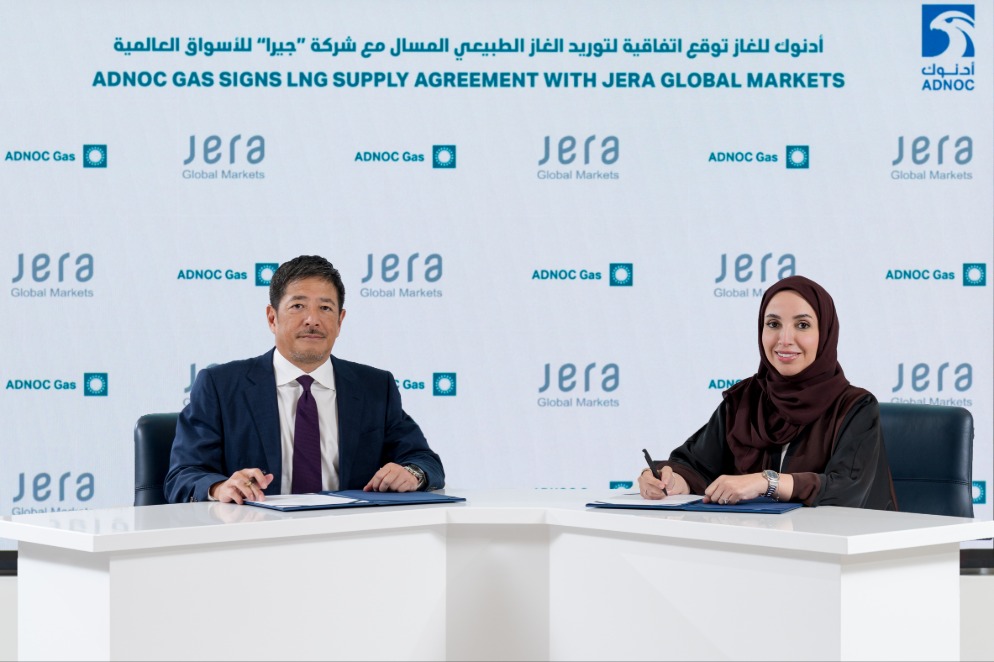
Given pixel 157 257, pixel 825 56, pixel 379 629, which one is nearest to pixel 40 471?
pixel 157 257

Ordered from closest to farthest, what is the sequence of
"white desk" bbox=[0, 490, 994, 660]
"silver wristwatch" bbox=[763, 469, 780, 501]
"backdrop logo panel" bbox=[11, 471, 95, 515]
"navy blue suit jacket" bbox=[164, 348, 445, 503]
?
"white desk" bbox=[0, 490, 994, 660]
"silver wristwatch" bbox=[763, 469, 780, 501]
"navy blue suit jacket" bbox=[164, 348, 445, 503]
"backdrop logo panel" bbox=[11, 471, 95, 515]

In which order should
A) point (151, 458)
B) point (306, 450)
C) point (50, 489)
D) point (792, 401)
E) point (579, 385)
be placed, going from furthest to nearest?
1. point (579, 385)
2. point (50, 489)
3. point (151, 458)
4. point (306, 450)
5. point (792, 401)

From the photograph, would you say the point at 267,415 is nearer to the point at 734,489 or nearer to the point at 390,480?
the point at 390,480

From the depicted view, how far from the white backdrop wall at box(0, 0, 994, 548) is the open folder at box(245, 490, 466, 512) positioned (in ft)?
6.30

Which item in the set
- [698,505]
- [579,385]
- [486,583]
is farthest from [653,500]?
[579,385]

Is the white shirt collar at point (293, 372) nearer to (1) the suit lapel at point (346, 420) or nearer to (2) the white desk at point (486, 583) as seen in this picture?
(1) the suit lapel at point (346, 420)

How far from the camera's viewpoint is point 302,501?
2.18 m

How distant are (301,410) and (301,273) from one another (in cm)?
36

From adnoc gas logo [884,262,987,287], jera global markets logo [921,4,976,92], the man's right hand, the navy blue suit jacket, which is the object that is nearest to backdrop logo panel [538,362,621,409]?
adnoc gas logo [884,262,987,287]

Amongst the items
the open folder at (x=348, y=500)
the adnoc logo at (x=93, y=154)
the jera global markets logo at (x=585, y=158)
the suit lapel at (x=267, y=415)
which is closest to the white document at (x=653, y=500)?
the open folder at (x=348, y=500)

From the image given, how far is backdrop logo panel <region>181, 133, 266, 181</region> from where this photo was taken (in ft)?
13.8

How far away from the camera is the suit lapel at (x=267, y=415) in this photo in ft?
8.49

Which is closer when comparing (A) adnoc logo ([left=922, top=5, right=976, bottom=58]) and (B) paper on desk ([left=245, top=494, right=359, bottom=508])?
(B) paper on desk ([left=245, top=494, right=359, bottom=508])

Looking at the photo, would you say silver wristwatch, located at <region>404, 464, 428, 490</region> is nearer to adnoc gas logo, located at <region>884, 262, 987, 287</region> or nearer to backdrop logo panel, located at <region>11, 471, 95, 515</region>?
backdrop logo panel, located at <region>11, 471, 95, 515</region>
